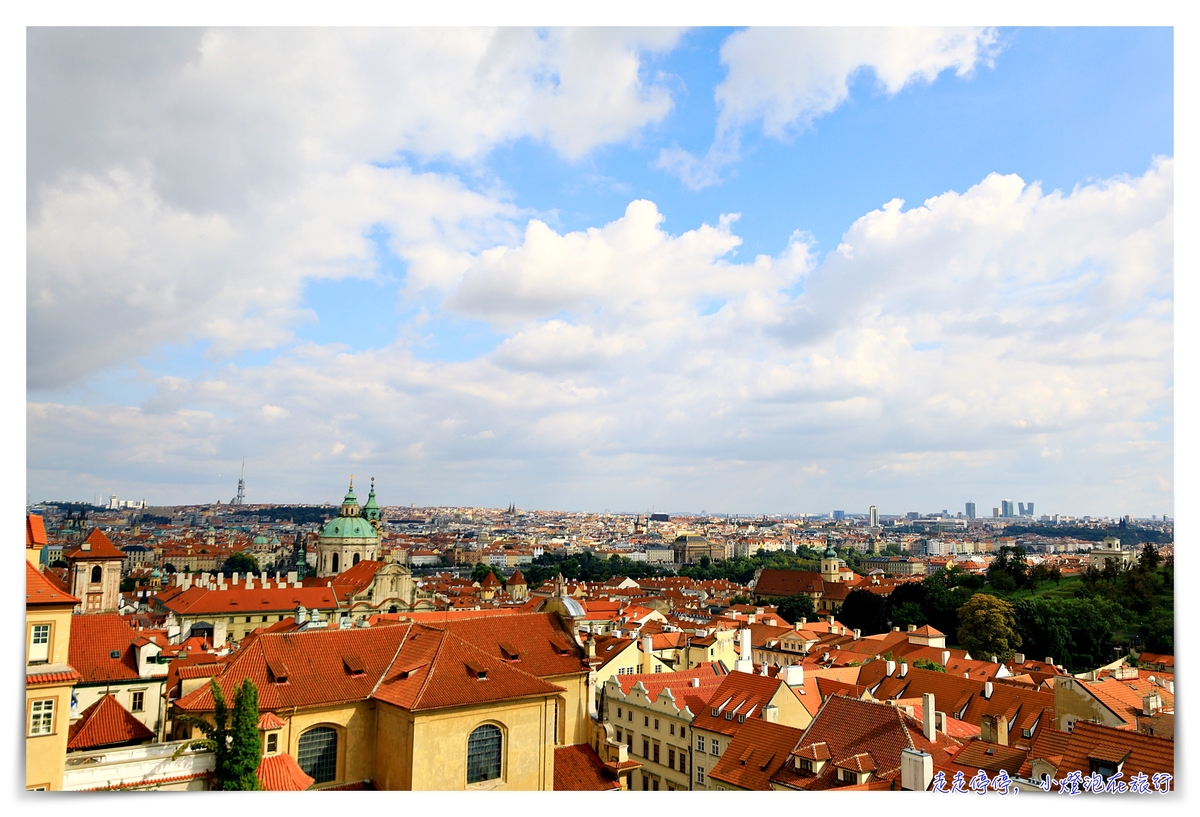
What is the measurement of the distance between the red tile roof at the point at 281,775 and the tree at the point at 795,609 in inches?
1609

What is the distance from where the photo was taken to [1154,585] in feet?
132

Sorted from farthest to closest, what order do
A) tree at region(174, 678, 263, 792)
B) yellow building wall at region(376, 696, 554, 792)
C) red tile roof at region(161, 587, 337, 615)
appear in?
red tile roof at region(161, 587, 337, 615)
yellow building wall at region(376, 696, 554, 792)
tree at region(174, 678, 263, 792)

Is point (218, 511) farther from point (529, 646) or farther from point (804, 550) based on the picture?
point (529, 646)

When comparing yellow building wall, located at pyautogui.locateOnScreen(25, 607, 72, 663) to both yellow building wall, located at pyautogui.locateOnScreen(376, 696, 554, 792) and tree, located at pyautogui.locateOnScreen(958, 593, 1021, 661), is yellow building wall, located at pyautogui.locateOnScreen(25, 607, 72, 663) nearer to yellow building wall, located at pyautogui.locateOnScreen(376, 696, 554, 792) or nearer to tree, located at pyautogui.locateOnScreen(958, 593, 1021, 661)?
yellow building wall, located at pyautogui.locateOnScreen(376, 696, 554, 792)

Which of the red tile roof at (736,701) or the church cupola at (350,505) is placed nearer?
the red tile roof at (736,701)

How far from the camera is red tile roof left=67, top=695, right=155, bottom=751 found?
1159 cm

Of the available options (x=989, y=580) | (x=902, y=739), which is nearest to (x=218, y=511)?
(x=989, y=580)

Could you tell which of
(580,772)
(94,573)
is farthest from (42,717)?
(94,573)

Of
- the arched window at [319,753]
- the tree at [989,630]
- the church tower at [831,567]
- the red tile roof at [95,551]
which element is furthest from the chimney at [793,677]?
the church tower at [831,567]

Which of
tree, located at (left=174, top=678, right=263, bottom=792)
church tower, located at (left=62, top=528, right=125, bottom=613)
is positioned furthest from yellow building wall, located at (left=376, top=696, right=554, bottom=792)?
church tower, located at (left=62, top=528, right=125, bottom=613)

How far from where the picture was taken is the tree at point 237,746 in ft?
32.0

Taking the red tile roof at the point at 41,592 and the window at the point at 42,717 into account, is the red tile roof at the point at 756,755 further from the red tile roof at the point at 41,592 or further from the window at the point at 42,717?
the red tile roof at the point at 41,592

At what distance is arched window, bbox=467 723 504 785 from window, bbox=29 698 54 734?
17.5 ft
